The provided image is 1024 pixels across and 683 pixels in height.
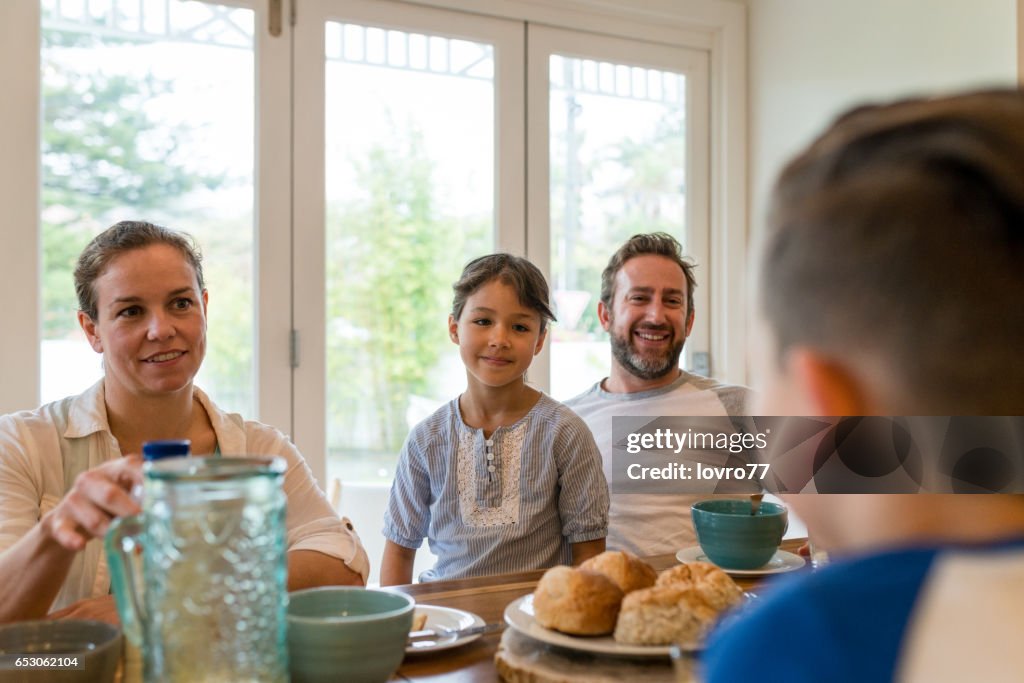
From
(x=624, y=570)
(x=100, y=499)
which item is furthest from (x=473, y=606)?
(x=100, y=499)

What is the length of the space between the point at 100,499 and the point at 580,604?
1.66 feet

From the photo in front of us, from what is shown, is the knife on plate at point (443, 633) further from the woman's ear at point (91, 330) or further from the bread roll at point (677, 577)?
the woman's ear at point (91, 330)

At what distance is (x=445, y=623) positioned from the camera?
119cm

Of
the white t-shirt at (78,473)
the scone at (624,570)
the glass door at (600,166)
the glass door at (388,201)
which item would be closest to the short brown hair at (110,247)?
the white t-shirt at (78,473)

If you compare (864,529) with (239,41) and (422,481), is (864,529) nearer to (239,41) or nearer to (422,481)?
(422,481)

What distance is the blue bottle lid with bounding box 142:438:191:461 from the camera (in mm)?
816

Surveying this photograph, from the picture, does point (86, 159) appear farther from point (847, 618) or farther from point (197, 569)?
point (847, 618)

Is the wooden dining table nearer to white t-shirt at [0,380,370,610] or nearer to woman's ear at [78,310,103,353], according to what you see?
white t-shirt at [0,380,370,610]

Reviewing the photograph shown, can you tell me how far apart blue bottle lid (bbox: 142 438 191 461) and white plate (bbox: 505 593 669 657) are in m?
0.43

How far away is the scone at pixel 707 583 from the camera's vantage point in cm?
97

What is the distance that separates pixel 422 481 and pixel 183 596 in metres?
1.27

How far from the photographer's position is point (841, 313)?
48 cm

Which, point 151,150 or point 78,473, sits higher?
point 151,150

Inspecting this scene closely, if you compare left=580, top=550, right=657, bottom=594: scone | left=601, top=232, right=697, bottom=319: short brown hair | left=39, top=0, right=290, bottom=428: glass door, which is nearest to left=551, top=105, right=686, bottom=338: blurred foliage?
left=601, top=232, right=697, bottom=319: short brown hair
